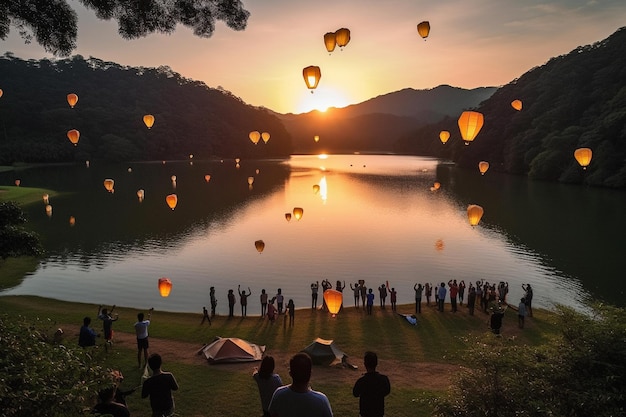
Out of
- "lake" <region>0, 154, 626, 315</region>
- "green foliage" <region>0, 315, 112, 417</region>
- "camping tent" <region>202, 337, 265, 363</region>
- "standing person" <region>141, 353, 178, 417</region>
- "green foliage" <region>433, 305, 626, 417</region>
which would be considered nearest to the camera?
"green foliage" <region>0, 315, 112, 417</region>

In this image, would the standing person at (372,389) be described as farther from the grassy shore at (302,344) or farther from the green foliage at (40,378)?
the green foliage at (40,378)

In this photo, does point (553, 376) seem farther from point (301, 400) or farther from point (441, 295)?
point (441, 295)

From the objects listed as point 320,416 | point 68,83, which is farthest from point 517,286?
point 68,83

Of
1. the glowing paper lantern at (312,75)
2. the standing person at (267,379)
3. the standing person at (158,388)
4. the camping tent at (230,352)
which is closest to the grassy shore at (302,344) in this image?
the camping tent at (230,352)

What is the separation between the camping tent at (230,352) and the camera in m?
13.8

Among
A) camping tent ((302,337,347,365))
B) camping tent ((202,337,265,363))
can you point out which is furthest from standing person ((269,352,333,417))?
camping tent ((202,337,265,363))

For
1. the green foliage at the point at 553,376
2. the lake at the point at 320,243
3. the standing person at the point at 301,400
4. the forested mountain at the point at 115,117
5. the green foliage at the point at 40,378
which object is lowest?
the lake at the point at 320,243

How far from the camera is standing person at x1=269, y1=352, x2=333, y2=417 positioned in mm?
4289

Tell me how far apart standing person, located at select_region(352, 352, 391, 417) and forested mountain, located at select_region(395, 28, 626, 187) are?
68.3 m

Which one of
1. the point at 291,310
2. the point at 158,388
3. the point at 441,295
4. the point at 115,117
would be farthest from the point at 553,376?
the point at 115,117

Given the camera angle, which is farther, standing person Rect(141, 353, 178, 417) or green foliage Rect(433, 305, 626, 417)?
standing person Rect(141, 353, 178, 417)

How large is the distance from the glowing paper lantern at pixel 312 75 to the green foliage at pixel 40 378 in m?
15.7

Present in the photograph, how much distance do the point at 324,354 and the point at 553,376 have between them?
8181 mm

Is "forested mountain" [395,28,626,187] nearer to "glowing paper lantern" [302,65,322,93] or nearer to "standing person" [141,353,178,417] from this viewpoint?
"glowing paper lantern" [302,65,322,93]
